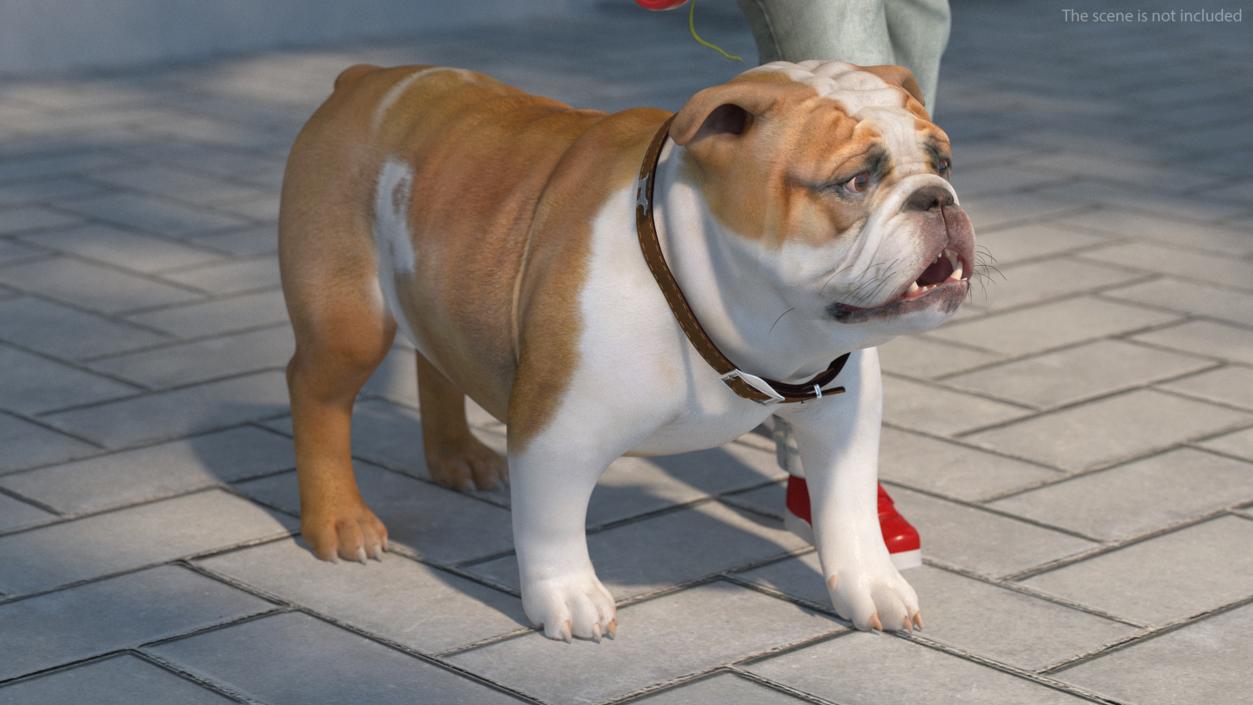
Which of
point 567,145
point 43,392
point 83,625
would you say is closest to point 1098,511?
point 567,145

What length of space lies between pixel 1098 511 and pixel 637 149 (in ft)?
4.25

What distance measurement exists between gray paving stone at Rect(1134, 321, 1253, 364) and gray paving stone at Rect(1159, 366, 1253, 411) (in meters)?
0.11

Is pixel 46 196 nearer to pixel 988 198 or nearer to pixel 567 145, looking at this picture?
pixel 988 198

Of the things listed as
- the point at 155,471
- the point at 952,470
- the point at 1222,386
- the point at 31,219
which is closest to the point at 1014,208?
the point at 1222,386

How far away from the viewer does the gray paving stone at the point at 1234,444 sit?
3.90 meters

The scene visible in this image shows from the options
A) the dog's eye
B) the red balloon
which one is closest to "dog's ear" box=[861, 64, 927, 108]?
the dog's eye

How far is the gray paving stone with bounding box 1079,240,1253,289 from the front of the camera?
5.29 m

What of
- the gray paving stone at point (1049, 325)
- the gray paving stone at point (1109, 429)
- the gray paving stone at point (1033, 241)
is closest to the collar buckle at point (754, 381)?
the gray paving stone at point (1109, 429)

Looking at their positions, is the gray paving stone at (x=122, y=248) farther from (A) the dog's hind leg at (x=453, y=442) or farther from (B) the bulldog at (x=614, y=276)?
(B) the bulldog at (x=614, y=276)

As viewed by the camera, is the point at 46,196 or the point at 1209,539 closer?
the point at 1209,539

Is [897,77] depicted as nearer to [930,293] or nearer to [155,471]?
[930,293]

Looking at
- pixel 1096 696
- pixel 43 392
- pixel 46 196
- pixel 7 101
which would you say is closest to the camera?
pixel 1096 696

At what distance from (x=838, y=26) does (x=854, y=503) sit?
94cm

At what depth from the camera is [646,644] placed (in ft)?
9.71
